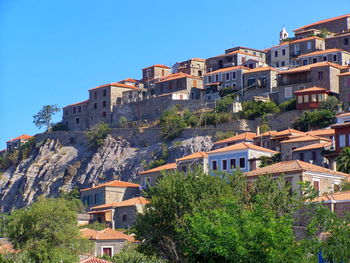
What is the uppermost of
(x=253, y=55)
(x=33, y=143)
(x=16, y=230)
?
(x=253, y=55)

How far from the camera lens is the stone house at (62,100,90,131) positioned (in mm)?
113250

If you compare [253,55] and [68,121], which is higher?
[253,55]

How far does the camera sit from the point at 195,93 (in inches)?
4075

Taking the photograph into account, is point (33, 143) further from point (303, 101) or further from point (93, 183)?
point (303, 101)

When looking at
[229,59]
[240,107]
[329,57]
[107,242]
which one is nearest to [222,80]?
[229,59]

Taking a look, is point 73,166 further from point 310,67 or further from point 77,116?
point 310,67

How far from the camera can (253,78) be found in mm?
96750

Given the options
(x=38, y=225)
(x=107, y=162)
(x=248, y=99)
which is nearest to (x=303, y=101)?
(x=248, y=99)

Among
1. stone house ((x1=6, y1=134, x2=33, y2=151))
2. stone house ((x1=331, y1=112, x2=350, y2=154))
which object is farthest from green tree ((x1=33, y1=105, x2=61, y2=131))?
stone house ((x1=331, y1=112, x2=350, y2=154))

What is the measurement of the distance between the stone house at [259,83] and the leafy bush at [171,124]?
7.68 metres

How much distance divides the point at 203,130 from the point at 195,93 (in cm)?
1441

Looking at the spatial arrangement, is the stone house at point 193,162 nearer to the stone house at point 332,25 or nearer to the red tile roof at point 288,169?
the red tile roof at point 288,169

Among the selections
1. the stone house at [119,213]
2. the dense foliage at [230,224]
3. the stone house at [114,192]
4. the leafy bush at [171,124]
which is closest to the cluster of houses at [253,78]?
the leafy bush at [171,124]

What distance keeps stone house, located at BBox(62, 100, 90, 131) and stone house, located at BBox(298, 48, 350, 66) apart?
31030 millimetres
